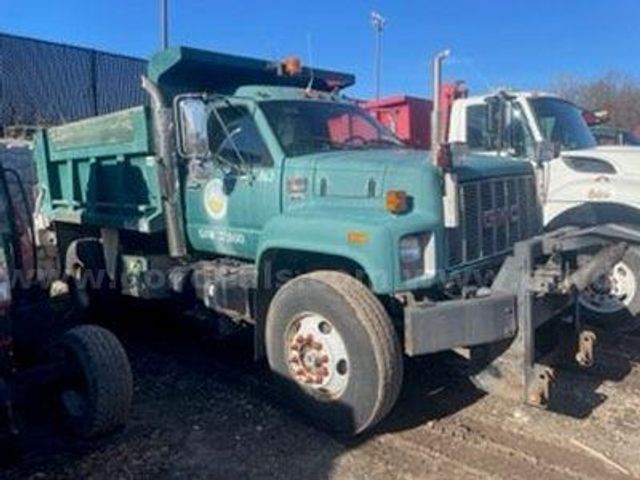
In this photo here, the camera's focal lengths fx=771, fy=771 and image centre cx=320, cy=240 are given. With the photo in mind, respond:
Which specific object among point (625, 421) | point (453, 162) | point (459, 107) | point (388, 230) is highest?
point (459, 107)

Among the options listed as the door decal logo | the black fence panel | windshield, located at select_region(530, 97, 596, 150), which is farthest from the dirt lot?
the black fence panel

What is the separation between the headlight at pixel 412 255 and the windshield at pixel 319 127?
1.42 meters

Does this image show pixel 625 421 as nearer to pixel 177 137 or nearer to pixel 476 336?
pixel 476 336

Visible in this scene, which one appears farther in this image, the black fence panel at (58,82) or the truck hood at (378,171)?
the black fence panel at (58,82)

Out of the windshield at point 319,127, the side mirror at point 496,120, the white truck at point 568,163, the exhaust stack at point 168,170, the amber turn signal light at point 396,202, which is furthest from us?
the side mirror at point 496,120

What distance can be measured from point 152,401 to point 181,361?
112 centimetres

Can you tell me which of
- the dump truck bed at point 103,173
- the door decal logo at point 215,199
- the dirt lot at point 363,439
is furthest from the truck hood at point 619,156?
the dump truck bed at point 103,173

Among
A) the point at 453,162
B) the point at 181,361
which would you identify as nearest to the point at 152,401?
the point at 181,361

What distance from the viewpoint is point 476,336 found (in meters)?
5.03

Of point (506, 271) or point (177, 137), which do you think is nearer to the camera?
point (506, 271)

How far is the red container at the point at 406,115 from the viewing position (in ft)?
38.2

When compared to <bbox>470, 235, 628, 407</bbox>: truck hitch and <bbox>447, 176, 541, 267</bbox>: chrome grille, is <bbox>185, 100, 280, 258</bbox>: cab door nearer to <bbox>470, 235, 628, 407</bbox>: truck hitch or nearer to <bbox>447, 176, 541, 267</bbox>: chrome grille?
<bbox>447, 176, 541, 267</bbox>: chrome grille

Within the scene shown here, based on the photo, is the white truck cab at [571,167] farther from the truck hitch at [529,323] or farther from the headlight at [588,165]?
the truck hitch at [529,323]

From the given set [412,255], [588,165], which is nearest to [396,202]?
[412,255]
